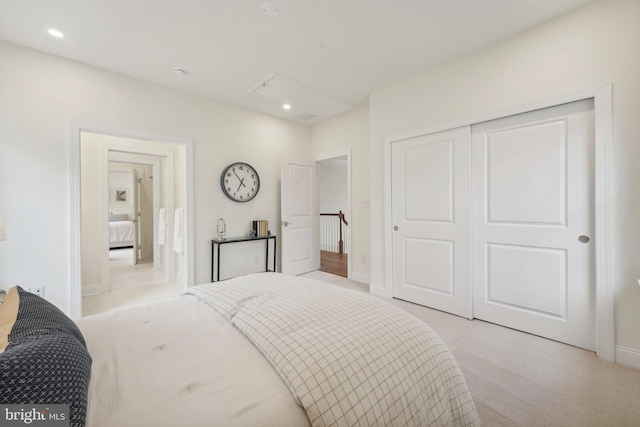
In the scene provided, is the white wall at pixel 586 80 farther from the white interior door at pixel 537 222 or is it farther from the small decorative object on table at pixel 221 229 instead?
the small decorative object on table at pixel 221 229

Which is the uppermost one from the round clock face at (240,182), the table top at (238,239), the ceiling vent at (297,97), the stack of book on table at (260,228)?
the ceiling vent at (297,97)

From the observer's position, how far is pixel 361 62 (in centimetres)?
273

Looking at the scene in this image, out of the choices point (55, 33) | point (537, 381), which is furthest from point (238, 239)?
point (537, 381)

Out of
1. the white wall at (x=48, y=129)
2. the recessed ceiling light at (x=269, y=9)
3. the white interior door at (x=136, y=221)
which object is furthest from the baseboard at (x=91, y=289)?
the recessed ceiling light at (x=269, y=9)

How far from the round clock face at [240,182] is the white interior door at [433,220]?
2093 millimetres

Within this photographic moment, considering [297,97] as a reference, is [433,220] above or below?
below

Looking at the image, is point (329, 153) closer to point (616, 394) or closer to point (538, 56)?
point (538, 56)

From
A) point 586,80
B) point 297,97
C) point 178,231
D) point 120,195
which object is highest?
point 297,97

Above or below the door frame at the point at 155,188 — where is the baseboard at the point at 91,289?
below

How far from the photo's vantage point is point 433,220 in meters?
2.89

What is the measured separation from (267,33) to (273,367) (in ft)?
8.26

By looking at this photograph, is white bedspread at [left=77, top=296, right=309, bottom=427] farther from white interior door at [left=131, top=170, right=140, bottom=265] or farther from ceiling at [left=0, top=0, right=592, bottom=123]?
white interior door at [left=131, top=170, right=140, bottom=265]

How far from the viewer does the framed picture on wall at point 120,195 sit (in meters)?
7.79

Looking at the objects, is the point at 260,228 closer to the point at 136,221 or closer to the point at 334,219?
the point at 334,219
